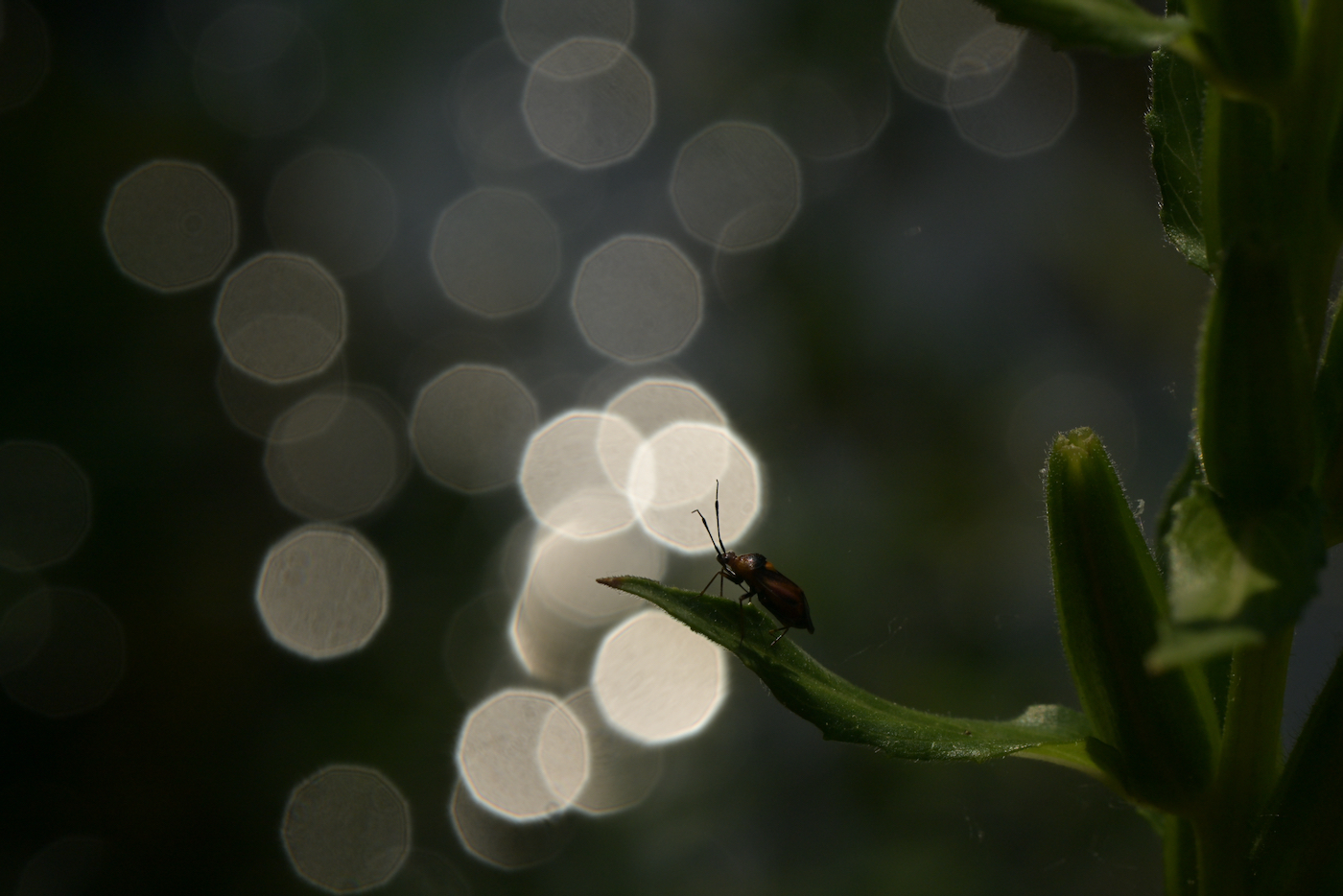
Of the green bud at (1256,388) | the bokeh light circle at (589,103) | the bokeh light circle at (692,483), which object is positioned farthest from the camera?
the bokeh light circle at (589,103)

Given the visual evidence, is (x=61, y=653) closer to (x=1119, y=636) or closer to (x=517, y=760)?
(x=517, y=760)

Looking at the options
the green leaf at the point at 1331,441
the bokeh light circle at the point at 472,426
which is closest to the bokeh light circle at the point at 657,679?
the bokeh light circle at the point at 472,426

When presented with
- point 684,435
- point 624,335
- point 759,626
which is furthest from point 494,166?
point 759,626

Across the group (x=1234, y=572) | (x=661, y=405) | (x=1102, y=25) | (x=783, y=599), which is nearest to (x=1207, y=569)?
(x=1234, y=572)

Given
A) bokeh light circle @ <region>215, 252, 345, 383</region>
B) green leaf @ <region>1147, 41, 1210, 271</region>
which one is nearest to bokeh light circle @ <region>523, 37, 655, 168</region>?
bokeh light circle @ <region>215, 252, 345, 383</region>

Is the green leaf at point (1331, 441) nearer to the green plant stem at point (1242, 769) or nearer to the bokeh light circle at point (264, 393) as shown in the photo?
the green plant stem at point (1242, 769)

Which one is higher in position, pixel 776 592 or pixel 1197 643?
pixel 1197 643
